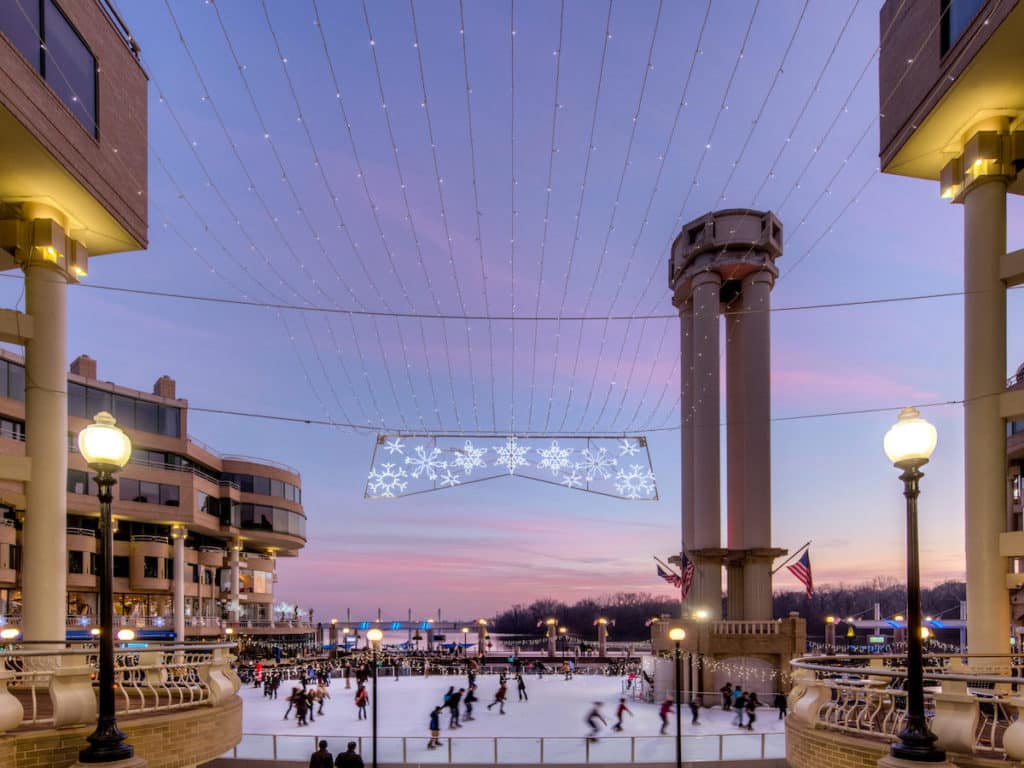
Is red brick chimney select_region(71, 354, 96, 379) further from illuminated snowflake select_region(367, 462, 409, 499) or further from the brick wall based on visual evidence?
the brick wall

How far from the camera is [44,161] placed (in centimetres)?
1573

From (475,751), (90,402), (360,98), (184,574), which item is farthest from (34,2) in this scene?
(184,574)

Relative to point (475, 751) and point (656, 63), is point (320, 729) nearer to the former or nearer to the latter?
point (475, 751)

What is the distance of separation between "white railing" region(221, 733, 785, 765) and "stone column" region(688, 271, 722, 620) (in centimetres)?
1507

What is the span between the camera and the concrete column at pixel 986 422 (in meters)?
16.8

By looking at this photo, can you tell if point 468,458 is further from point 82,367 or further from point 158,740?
point 82,367

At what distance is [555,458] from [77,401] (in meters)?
41.3

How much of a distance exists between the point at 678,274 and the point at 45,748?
36.8 metres

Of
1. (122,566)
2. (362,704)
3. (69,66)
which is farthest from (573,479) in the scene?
(122,566)

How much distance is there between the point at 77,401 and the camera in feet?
172

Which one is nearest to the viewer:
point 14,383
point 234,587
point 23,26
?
point 23,26

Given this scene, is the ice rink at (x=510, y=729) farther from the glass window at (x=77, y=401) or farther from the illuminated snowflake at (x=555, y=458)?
the glass window at (x=77, y=401)

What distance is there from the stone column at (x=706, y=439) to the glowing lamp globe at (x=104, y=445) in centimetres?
3236

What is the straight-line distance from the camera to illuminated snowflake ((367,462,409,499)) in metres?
21.6
